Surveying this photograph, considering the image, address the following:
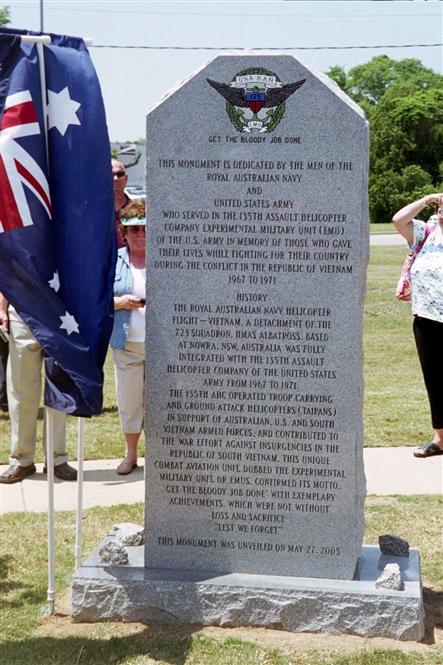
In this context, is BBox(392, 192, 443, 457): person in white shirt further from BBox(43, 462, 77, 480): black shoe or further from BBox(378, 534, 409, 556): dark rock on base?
BBox(378, 534, 409, 556): dark rock on base

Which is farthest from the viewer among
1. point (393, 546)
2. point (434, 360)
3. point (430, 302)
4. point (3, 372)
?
point (3, 372)

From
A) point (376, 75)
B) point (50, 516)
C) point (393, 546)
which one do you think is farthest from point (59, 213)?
point (376, 75)

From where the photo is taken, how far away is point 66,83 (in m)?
4.88

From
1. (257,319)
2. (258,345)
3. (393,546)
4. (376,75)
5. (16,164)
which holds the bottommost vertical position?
(393,546)

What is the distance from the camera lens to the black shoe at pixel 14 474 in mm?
7664

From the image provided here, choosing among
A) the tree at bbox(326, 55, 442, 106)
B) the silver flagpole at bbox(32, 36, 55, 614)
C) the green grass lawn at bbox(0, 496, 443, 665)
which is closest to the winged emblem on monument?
the silver flagpole at bbox(32, 36, 55, 614)

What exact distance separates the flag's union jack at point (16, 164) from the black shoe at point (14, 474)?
3.31 meters

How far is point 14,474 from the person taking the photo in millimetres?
7695

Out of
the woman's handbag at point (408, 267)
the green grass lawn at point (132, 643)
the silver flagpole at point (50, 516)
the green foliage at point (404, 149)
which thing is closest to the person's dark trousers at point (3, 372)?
the woman's handbag at point (408, 267)

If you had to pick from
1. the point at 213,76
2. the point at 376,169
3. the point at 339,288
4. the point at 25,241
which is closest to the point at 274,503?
the point at 339,288

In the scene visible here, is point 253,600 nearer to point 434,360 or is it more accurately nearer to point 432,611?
point 432,611

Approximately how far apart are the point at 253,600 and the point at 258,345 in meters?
1.18

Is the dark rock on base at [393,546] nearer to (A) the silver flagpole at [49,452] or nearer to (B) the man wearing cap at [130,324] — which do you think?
(A) the silver flagpole at [49,452]

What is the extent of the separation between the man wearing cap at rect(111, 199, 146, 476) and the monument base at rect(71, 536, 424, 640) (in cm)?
259
